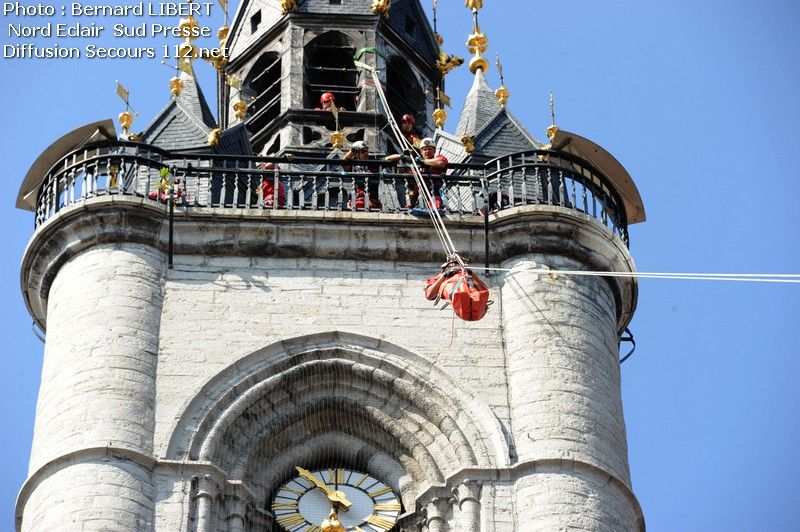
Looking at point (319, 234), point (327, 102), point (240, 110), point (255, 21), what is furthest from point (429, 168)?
point (255, 21)

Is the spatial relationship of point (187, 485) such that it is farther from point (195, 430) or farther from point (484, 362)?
point (484, 362)

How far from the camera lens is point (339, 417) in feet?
95.6

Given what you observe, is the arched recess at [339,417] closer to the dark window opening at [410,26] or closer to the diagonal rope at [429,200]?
the diagonal rope at [429,200]

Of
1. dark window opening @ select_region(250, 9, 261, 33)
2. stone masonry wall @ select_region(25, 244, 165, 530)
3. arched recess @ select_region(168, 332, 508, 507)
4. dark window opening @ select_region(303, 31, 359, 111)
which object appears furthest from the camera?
dark window opening @ select_region(250, 9, 261, 33)

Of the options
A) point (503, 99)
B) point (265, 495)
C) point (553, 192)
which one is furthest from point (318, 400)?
point (503, 99)

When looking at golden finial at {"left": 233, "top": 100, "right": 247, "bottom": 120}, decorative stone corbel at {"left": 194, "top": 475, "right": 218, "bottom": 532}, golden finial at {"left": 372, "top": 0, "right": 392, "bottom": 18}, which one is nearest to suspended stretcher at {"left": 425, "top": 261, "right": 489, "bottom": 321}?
decorative stone corbel at {"left": 194, "top": 475, "right": 218, "bottom": 532}

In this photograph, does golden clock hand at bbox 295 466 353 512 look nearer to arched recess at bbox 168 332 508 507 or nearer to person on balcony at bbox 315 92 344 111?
arched recess at bbox 168 332 508 507

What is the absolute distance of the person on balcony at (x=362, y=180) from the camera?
30.5 meters

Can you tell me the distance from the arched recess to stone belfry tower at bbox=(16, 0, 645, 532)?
0.07 ft

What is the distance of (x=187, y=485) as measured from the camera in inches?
1087

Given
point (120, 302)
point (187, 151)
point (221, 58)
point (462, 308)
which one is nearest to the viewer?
point (462, 308)

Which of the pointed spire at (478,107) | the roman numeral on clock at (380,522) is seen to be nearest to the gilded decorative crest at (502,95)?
the pointed spire at (478,107)

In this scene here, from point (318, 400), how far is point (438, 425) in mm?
1233

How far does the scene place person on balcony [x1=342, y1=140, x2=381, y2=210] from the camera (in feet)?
99.9
